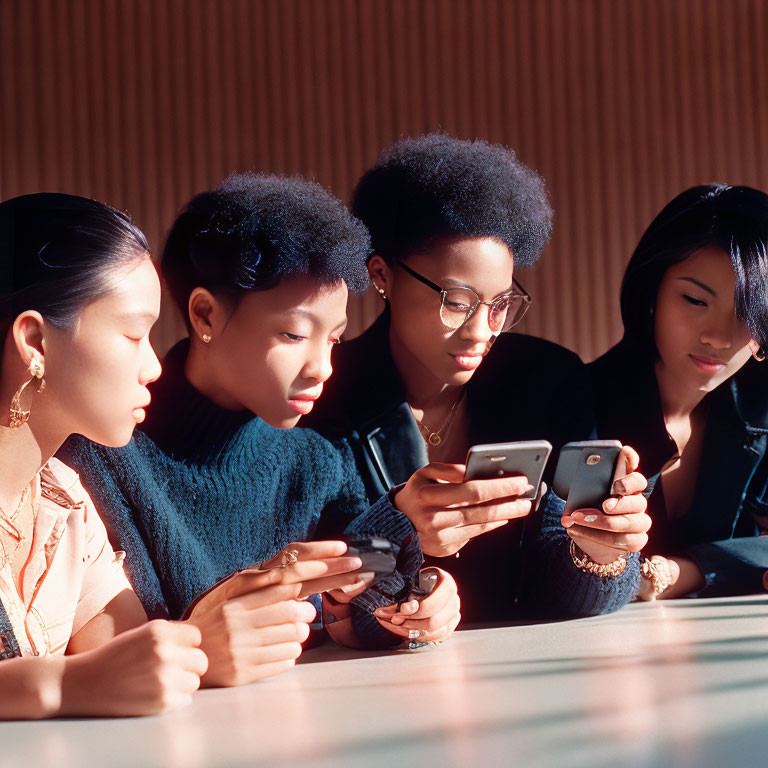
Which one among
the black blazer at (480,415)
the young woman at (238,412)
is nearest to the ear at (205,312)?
the young woman at (238,412)

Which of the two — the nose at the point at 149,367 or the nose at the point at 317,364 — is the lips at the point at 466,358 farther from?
the nose at the point at 149,367

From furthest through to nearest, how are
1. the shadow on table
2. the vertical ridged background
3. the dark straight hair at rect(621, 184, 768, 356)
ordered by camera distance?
the vertical ridged background < the dark straight hair at rect(621, 184, 768, 356) < the shadow on table

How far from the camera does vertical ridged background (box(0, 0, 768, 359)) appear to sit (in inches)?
148

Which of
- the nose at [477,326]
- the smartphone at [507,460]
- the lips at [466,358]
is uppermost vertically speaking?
the nose at [477,326]

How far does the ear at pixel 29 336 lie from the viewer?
3.11 feet

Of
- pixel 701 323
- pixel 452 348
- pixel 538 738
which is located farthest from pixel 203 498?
pixel 701 323

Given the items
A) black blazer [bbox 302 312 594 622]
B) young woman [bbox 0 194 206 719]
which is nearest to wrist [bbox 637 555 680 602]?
black blazer [bbox 302 312 594 622]

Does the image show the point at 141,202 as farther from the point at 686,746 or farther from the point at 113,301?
the point at 686,746

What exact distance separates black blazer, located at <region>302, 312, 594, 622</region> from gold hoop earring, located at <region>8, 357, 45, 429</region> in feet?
1.60

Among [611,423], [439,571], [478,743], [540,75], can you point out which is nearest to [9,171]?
[540,75]

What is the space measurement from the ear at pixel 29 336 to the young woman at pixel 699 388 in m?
0.98

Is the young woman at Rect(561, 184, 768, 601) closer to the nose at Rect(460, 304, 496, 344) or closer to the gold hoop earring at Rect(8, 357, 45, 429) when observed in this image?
the nose at Rect(460, 304, 496, 344)

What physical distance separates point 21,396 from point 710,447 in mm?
1249

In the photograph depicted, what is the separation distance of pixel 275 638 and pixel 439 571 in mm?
315
